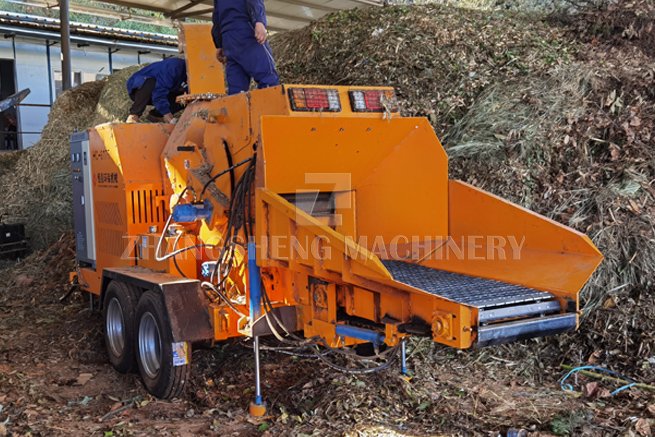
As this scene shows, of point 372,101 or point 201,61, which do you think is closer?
point 372,101

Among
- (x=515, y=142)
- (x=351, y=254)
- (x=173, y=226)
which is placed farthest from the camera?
(x=515, y=142)

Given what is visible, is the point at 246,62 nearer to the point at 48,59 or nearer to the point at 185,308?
the point at 185,308

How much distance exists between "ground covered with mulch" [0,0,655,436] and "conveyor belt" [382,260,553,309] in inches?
33.1

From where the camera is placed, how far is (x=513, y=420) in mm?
4180

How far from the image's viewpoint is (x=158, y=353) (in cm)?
468

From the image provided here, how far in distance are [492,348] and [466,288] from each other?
1.61 m

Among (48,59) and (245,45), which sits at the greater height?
(48,59)

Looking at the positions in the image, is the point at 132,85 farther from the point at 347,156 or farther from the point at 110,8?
the point at 110,8

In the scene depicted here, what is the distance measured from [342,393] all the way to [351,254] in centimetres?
141

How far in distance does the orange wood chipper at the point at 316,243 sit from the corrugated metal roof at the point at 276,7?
7614 mm

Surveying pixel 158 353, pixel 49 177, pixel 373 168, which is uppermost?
pixel 49 177

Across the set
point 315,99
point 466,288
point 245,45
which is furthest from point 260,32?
point 466,288

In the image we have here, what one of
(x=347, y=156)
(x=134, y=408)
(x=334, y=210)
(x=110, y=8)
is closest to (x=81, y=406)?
(x=134, y=408)

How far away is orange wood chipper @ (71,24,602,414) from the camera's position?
3.63 m
